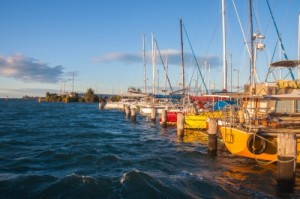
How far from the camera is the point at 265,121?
18109 mm

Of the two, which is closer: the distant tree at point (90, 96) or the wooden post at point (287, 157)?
the wooden post at point (287, 157)

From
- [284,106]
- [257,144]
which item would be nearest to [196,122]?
[284,106]

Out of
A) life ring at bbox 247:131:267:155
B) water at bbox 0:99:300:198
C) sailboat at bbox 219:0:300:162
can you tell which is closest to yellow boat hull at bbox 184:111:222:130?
water at bbox 0:99:300:198

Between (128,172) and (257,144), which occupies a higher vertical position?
(257,144)

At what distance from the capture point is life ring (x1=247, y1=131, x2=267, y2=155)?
1575 centimetres

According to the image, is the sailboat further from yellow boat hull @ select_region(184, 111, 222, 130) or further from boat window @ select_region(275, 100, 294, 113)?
yellow boat hull @ select_region(184, 111, 222, 130)

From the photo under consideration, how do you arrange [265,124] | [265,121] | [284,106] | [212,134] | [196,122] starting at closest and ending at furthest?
[265,124]
[265,121]
[212,134]
[284,106]
[196,122]

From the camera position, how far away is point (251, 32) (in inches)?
907

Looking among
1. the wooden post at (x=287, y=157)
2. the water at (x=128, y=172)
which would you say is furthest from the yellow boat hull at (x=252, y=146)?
the wooden post at (x=287, y=157)

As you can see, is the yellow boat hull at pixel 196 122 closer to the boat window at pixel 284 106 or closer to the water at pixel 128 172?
the water at pixel 128 172

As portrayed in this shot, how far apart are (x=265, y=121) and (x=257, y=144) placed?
2569mm

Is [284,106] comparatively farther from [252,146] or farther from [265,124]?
[252,146]

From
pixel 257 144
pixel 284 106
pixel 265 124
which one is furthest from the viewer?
pixel 284 106

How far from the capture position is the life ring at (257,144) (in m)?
15.8
